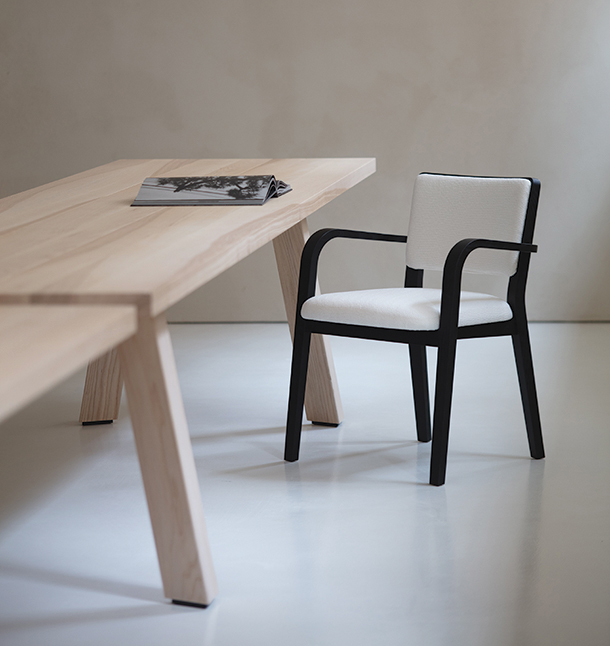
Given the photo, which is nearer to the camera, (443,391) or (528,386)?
(443,391)

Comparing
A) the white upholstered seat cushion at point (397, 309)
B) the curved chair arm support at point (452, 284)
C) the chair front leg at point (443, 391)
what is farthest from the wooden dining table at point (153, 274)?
the chair front leg at point (443, 391)

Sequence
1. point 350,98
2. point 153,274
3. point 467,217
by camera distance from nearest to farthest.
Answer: point 153,274
point 467,217
point 350,98

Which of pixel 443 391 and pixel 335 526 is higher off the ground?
pixel 443 391

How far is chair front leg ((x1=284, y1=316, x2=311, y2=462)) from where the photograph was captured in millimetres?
2311

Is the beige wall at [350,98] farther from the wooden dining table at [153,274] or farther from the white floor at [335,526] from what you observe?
the wooden dining table at [153,274]

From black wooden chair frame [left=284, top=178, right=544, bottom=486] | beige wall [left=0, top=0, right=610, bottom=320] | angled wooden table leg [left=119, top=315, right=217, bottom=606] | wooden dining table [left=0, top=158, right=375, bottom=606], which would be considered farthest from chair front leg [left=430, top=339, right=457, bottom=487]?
beige wall [left=0, top=0, right=610, bottom=320]

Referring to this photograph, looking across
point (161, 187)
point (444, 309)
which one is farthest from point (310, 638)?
point (161, 187)

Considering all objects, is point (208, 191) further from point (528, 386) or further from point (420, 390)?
point (528, 386)

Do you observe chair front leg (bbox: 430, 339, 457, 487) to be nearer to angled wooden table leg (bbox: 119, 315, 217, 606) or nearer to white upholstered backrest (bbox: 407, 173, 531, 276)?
white upholstered backrest (bbox: 407, 173, 531, 276)

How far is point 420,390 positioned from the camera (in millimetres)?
2479

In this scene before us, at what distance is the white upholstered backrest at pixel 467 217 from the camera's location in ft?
7.69

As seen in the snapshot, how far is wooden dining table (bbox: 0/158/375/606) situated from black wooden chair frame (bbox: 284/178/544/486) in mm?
339

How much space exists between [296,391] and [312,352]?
299mm

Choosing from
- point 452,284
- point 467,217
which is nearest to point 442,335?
point 452,284
